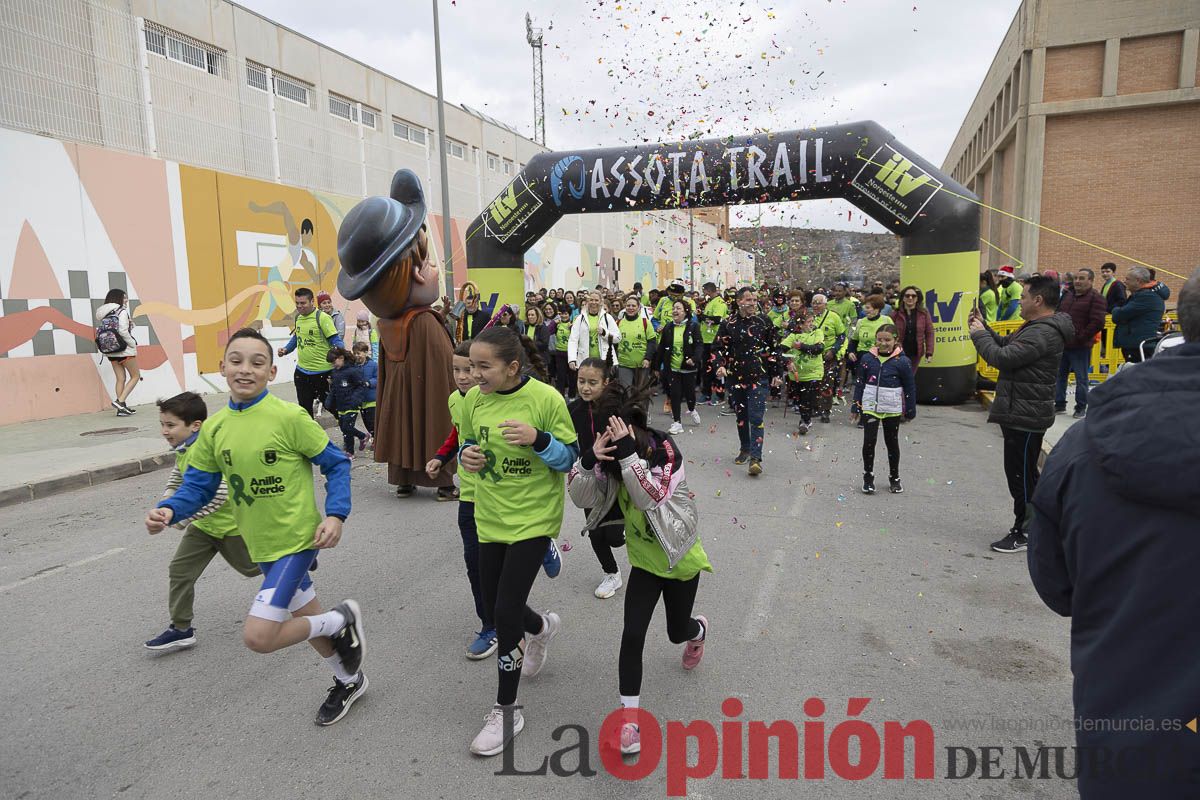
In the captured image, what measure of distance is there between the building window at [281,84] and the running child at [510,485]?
14.6 meters

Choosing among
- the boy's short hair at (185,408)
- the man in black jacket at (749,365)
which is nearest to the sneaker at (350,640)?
the boy's short hair at (185,408)

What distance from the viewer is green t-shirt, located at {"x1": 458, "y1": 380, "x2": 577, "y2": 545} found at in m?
3.08

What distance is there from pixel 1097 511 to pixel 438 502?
19.4 ft

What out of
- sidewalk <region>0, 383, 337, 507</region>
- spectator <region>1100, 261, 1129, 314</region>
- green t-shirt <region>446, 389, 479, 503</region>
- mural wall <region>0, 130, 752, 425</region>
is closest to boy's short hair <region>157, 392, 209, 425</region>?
green t-shirt <region>446, 389, 479, 503</region>

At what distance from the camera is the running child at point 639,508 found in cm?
287

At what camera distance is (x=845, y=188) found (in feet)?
35.9

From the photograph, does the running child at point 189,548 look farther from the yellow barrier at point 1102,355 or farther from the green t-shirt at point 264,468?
the yellow barrier at point 1102,355

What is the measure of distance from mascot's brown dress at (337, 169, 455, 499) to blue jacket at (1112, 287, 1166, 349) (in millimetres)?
8684

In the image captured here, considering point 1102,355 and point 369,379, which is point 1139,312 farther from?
point 369,379

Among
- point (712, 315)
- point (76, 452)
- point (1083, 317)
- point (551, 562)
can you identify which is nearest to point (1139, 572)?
point (551, 562)

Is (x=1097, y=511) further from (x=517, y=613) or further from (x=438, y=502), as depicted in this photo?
(x=438, y=502)

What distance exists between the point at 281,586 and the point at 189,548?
134cm

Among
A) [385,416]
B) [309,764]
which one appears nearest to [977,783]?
[309,764]

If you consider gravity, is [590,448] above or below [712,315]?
below
